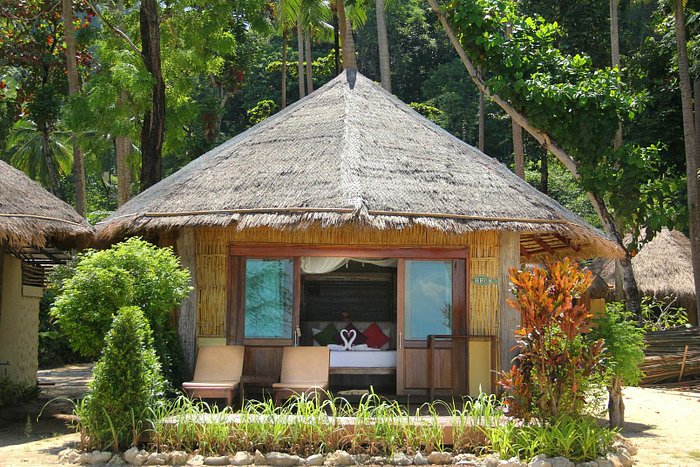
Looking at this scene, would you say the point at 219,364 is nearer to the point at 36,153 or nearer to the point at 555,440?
the point at 555,440

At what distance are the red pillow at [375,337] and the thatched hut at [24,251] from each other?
4183mm

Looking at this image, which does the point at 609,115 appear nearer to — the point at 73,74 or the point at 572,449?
the point at 572,449

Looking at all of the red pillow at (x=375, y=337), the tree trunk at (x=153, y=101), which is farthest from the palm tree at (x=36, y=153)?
the red pillow at (x=375, y=337)

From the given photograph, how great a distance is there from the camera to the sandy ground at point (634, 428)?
8.22 metres

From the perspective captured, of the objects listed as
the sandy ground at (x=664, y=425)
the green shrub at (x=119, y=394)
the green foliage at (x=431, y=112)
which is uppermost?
the green foliage at (x=431, y=112)

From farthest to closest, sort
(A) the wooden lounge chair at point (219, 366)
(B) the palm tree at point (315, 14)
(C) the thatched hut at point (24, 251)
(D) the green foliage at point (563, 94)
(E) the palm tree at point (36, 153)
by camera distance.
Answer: (E) the palm tree at point (36, 153)
(B) the palm tree at point (315, 14)
(D) the green foliage at point (563, 94)
(C) the thatched hut at point (24, 251)
(A) the wooden lounge chair at point (219, 366)

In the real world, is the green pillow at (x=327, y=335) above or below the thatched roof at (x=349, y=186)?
below

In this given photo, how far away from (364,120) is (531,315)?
4435mm

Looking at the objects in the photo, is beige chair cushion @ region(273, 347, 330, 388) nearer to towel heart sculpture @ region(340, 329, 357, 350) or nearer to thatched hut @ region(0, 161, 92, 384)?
towel heart sculpture @ region(340, 329, 357, 350)

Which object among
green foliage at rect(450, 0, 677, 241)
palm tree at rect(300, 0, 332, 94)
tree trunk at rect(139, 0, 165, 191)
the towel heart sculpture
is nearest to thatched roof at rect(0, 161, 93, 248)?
the towel heart sculpture

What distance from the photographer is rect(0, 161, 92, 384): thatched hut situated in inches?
394

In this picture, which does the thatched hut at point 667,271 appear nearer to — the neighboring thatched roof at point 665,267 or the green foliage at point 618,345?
the neighboring thatched roof at point 665,267

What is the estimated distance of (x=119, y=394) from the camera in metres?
7.91

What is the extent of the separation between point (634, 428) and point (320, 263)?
4.10 metres
